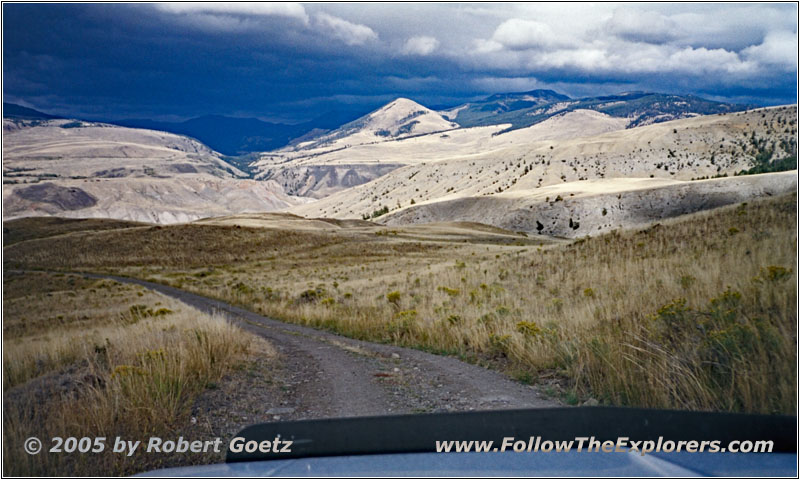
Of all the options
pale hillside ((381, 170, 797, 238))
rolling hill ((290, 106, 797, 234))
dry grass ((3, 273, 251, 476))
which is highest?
rolling hill ((290, 106, 797, 234))

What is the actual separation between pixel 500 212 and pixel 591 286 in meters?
79.3

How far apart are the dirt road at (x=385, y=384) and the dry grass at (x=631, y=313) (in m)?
0.59

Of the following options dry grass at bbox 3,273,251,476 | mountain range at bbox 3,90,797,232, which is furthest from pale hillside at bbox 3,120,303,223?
dry grass at bbox 3,273,251,476

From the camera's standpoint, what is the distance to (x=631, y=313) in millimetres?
7840

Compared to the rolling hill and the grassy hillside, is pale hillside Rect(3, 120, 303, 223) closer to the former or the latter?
the grassy hillside

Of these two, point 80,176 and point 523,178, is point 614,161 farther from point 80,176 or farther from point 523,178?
point 80,176

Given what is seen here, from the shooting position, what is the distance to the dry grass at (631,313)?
486 centimetres

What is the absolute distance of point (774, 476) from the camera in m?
2.57

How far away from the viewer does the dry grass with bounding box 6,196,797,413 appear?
15.9 feet

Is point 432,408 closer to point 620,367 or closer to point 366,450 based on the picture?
point 620,367

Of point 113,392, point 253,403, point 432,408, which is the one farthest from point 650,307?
point 113,392

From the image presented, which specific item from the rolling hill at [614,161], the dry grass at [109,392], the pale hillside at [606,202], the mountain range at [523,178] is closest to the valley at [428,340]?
the dry grass at [109,392]

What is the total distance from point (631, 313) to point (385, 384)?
402 centimetres

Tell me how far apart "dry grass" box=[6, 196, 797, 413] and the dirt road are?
23.2 inches
